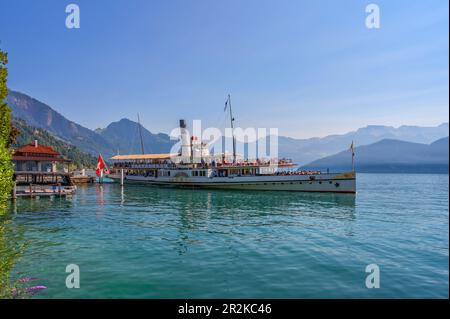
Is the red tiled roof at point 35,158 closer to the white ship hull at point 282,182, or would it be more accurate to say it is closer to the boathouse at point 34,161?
the boathouse at point 34,161

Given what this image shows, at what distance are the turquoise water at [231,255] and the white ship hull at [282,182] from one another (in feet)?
70.8

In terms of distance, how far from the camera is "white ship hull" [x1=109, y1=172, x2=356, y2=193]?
47.6m

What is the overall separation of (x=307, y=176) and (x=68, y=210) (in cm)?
3710

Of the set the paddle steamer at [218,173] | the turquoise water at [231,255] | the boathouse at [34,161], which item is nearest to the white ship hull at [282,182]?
the paddle steamer at [218,173]

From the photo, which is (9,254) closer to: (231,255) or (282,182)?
(231,255)

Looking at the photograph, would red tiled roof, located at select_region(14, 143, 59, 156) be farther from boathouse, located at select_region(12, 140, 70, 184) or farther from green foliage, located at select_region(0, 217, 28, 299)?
green foliage, located at select_region(0, 217, 28, 299)

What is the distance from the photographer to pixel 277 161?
183ft

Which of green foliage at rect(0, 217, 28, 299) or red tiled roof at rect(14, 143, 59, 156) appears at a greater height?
red tiled roof at rect(14, 143, 59, 156)

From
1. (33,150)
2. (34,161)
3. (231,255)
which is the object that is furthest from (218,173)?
(231,255)

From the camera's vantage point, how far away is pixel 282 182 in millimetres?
50969

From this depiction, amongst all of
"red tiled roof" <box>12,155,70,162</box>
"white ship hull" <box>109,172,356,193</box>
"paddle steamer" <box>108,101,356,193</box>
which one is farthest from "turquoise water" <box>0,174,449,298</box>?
"red tiled roof" <box>12,155,70,162</box>

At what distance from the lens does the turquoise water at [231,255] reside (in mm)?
10477

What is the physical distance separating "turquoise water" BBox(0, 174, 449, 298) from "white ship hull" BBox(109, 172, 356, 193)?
21.6m
